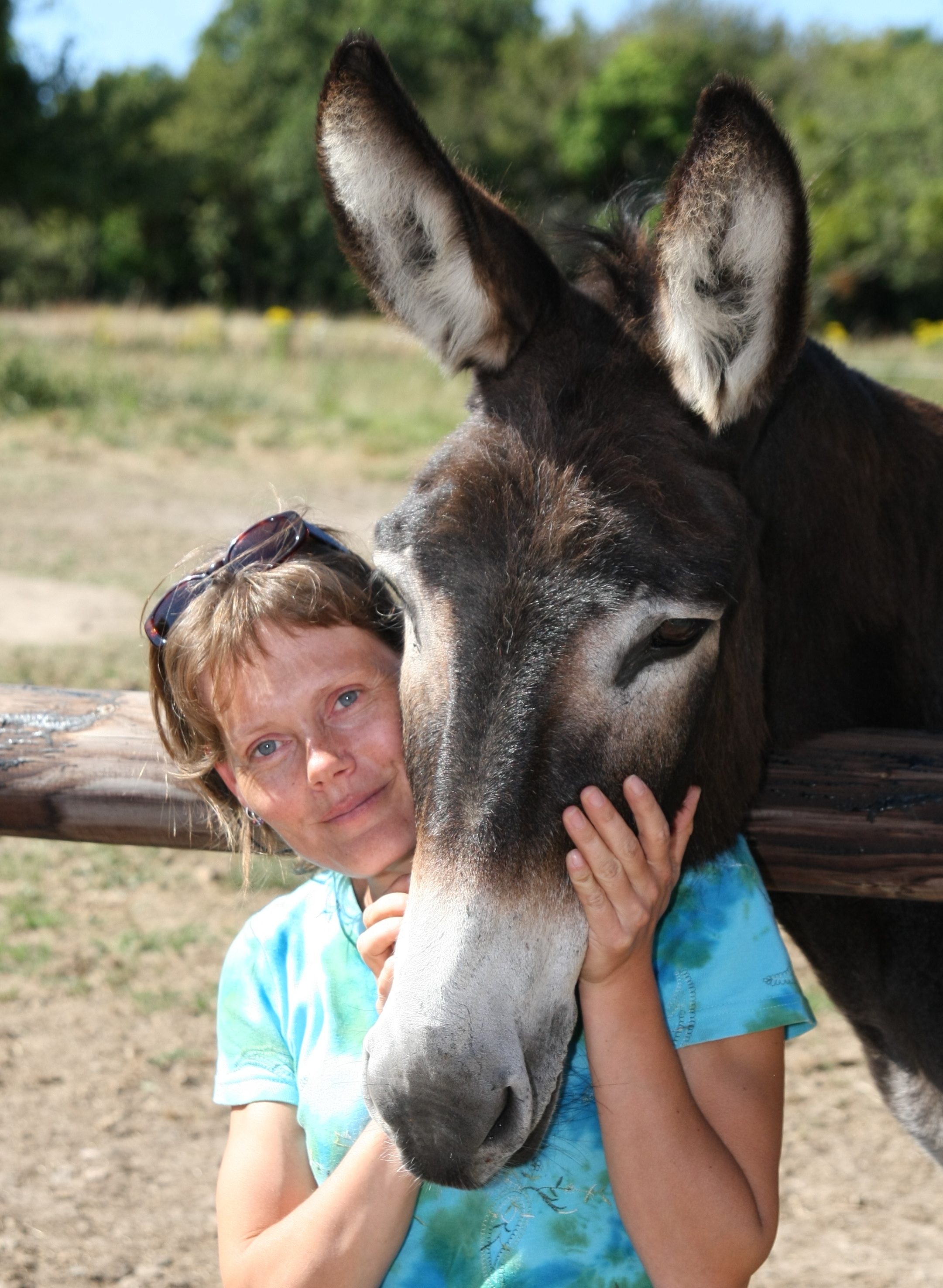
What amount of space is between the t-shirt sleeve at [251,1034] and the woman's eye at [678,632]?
2.93ft

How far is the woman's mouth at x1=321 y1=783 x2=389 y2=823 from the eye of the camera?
5.91 feet

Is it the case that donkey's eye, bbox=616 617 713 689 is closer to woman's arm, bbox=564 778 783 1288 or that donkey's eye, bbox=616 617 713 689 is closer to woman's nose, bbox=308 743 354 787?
woman's arm, bbox=564 778 783 1288

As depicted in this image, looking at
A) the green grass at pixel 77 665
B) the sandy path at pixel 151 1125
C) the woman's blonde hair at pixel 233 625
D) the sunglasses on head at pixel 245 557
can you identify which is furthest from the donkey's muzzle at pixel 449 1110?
the green grass at pixel 77 665

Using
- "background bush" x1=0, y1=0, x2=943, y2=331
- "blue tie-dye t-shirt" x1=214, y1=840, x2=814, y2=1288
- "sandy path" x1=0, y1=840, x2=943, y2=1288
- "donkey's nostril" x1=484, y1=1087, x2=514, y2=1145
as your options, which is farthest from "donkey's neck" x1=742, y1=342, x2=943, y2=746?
"background bush" x1=0, y1=0, x2=943, y2=331

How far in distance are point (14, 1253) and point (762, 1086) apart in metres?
2.16

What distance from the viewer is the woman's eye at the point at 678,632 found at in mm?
1534

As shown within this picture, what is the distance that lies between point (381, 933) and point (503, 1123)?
0.33 meters

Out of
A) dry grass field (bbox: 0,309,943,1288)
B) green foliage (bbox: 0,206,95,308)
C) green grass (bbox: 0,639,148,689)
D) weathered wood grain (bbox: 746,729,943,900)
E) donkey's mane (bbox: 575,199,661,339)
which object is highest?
donkey's mane (bbox: 575,199,661,339)

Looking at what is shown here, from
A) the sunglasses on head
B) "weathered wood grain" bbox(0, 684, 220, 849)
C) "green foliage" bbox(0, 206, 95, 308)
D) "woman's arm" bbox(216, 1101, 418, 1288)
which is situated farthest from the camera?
"green foliage" bbox(0, 206, 95, 308)

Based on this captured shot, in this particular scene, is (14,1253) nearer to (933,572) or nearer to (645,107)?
(933,572)

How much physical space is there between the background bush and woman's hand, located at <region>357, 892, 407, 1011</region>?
22.0 m

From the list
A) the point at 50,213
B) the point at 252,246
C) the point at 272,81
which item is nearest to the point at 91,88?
the point at 50,213

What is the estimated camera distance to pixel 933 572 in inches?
82.4

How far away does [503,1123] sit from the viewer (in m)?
1.36
